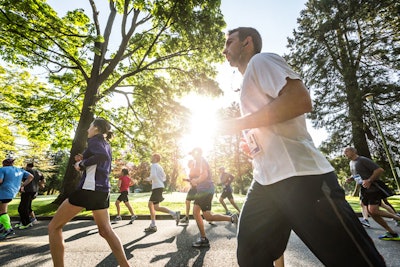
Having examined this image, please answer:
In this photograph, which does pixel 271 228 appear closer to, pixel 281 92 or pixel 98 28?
pixel 281 92

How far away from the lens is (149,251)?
4.39m

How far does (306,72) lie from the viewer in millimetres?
19688

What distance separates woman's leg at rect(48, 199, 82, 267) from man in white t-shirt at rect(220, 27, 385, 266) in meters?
2.28

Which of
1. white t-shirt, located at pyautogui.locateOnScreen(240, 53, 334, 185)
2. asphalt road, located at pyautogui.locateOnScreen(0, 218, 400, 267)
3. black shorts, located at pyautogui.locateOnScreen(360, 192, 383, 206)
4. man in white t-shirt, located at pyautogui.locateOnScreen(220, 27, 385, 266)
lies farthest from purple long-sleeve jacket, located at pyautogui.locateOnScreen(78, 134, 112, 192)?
black shorts, located at pyautogui.locateOnScreen(360, 192, 383, 206)

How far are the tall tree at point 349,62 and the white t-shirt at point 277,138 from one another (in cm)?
1786

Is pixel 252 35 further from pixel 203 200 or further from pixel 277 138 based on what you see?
pixel 203 200

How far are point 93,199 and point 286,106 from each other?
2642 mm

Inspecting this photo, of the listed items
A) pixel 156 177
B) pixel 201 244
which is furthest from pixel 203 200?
pixel 156 177

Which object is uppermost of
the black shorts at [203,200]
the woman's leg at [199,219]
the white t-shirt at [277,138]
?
the white t-shirt at [277,138]

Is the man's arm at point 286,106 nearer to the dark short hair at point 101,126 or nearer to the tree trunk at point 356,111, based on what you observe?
the dark short hair at point 101,126

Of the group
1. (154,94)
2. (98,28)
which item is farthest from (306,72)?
(98,28)

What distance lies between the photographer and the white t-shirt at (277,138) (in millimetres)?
1211

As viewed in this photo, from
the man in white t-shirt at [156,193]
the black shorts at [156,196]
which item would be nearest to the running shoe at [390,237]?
the man in white t-shirt at [156,193]

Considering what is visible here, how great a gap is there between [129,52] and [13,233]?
982 centimetres
